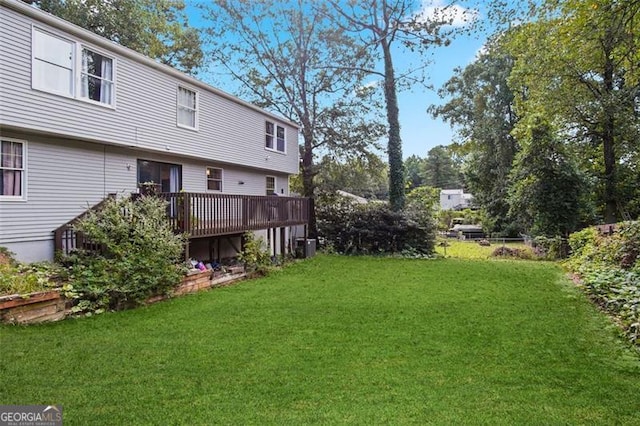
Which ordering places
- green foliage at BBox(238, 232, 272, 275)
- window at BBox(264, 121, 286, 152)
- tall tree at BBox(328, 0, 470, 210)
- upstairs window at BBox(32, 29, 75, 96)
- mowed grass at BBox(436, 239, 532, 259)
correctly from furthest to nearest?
tall tree at BBox(328, 0, 470, 210) < mowed grass at BBox(436, 239, 532, 259) < window at BBox(264, 121, 286, 152) < green foliage at BBox(238, 232, 272, 275) < upstairs window at BBox(32, 29, 75, 96)

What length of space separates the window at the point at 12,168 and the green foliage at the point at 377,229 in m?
11.2

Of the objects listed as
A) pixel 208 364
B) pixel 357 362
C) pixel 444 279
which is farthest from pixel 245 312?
pixel 444 279

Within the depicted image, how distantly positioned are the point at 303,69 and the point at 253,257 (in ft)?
37.8

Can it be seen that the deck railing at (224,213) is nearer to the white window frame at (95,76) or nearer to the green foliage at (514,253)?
the white window frame at (95,76)

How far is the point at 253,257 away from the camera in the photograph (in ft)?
33.6

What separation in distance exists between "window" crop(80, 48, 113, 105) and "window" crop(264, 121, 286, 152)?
7.02 meters

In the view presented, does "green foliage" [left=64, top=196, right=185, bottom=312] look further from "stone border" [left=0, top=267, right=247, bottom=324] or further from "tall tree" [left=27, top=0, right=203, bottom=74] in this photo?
"tall tree" [left=27, top=0, right=203, bottom=74]

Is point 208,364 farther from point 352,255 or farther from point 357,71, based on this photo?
point 357,71

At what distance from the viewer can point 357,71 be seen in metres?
19.2

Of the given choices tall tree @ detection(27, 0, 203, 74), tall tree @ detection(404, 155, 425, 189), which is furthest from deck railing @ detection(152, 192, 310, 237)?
tall tree @ detection(404, 155, 425, 189)

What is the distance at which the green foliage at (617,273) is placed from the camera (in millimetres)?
5480

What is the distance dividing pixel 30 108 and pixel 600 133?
21429 millimetres

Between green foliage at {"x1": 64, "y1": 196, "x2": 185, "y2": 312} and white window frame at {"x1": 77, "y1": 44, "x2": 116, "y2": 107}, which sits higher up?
white window frame at {"x1": 77, "y1": 44, "x2": 116, "y2": 107}

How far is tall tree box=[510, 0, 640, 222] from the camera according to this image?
7.43m
